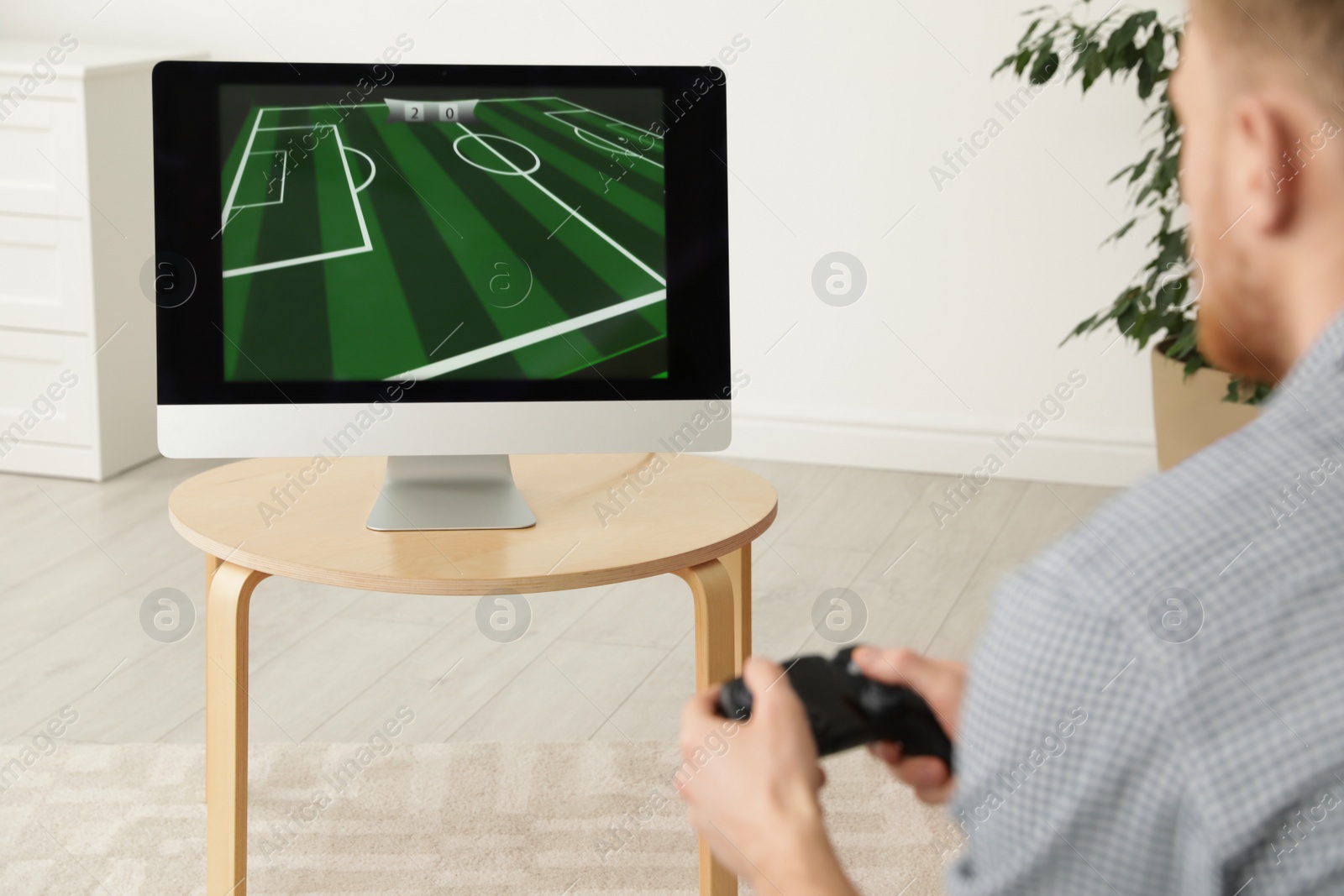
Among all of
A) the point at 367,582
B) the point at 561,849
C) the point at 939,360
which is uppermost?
the point at 367,582

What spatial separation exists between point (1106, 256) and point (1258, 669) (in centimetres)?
342

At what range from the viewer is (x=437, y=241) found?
167 centimetres

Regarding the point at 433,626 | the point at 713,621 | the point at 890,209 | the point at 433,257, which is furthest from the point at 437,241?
the point at 890,209

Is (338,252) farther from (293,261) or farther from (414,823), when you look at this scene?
(414,823)

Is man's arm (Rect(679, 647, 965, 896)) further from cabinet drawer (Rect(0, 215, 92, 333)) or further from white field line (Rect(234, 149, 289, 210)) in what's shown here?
cabinet drawer (Rect(0, 215, 92, 333))

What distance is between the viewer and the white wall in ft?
12.5

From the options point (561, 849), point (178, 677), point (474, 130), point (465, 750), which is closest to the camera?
point (474, 130)

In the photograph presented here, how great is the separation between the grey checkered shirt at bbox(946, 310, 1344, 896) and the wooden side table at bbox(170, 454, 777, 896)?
0.89 meters

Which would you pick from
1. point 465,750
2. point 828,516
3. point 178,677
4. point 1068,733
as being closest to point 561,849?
point 465,750

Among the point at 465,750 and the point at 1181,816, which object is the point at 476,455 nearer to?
the point at 465,750

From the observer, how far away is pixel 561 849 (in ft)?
6.77

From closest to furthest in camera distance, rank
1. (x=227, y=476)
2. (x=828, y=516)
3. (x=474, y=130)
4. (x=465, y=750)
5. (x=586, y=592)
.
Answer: (x=474, y=130)
(x=227, y=476)
(x=465, y=750)
(x=586, y=592)
(x=828, y=516)

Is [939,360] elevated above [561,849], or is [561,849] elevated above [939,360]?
[939,360]

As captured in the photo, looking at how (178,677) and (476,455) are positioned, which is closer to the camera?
(476,455)
